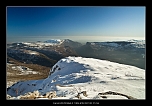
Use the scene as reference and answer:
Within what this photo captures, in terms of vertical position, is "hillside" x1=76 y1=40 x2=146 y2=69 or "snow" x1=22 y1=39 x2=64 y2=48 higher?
"snow" x1=22 y1=39 x2=64 y2=48

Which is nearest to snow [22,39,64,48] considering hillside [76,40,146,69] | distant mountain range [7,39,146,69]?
distant mountain range [7,39,146,69]

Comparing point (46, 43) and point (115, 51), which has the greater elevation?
point (46, 43)

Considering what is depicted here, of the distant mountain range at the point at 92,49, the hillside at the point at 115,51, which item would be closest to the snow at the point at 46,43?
the distant mountain range at the point at 92,49

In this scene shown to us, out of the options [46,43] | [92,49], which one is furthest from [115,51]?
[46,43]

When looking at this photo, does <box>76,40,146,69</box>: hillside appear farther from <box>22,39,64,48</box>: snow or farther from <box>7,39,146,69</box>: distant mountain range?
<box>22,39,64,48</box>: snow

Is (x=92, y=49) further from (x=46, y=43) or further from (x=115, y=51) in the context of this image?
(x=46, y=43)

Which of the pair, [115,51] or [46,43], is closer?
[46,43]

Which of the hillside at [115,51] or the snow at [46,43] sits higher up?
the snow at [46,43]

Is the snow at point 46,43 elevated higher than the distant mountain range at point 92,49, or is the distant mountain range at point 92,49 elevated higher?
the snow at point 46,43

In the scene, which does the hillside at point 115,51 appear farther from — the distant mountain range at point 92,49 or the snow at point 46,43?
the snow at point 46,43
